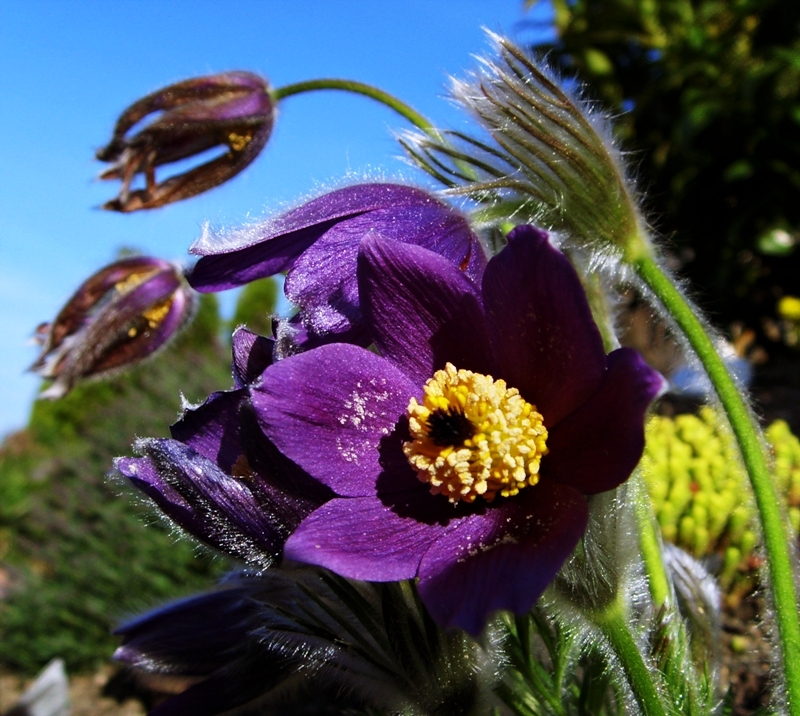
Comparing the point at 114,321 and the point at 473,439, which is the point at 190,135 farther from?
the point at 473,439

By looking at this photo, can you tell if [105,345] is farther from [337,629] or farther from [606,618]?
[606,618]

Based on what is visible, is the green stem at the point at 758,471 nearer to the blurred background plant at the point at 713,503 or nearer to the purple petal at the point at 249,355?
the purple petal at the point at 249,355

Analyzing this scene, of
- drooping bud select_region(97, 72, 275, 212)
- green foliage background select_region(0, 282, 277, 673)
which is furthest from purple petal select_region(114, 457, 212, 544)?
green foliage background select_region(0, 282, 277, 673)

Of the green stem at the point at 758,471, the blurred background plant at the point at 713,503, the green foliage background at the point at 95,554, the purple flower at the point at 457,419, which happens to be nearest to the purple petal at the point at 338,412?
the purple flower at the point at 457,419

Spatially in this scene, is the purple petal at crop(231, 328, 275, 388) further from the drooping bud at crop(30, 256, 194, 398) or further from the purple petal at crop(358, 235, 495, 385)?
the drooping bud at crop(30, 256, 194, 398)

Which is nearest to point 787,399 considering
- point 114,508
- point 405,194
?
point 114,508
